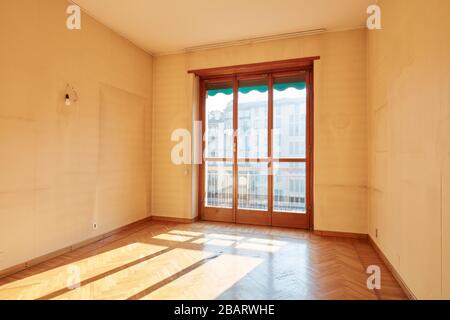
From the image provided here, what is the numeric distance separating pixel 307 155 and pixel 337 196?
819 mm

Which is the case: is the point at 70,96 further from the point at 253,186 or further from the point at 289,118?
the point at 289,118

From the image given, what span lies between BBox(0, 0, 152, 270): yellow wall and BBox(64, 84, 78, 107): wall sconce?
2.6 inches

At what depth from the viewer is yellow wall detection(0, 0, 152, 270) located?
2607 millimetres

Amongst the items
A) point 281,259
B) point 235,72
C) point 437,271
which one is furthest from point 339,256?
point 235,72

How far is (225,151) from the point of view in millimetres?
4734

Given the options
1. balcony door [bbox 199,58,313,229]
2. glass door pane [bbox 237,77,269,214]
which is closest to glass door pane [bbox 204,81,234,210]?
balcony door [bbox 199,58,313,229]

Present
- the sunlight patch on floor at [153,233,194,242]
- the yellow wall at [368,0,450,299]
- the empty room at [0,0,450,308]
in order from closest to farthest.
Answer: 1. the yellow wall at [368,0,450,299]
2. the empty room at [0,0,450,308]
3. the sunlight patch on floor at [153,233,194,242]

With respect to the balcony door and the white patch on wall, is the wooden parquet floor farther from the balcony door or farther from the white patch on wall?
the balcony door

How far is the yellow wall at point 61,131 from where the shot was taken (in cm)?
261

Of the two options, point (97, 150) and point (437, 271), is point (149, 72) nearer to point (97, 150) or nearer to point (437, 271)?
point (97, 150)

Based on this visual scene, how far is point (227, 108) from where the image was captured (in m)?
4.75

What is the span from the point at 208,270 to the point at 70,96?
280 cm

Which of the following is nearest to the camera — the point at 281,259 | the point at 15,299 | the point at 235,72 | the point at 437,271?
the point at 437,271

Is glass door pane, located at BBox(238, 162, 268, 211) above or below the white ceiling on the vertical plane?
below
